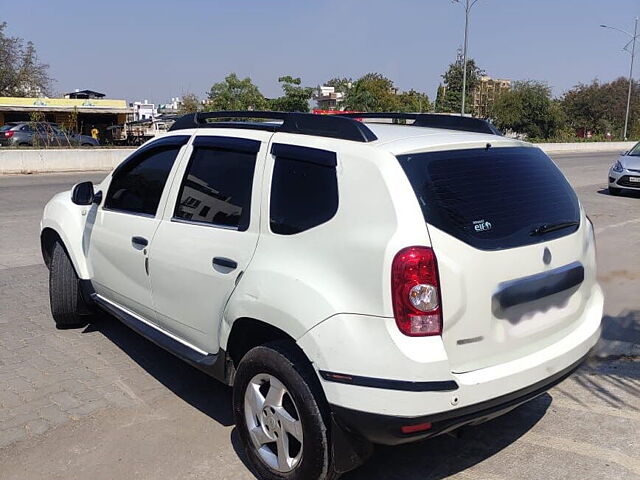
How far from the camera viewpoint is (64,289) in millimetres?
5051

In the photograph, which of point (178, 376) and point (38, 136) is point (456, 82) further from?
point (178, 376)

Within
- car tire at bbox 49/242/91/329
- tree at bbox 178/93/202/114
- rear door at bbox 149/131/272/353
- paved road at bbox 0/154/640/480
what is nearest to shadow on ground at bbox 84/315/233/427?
paved road at bbox 0/154/640/480

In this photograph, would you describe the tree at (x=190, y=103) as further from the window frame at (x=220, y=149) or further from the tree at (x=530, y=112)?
the window frame at (x=220, y=149)

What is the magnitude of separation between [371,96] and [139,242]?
63250 mm

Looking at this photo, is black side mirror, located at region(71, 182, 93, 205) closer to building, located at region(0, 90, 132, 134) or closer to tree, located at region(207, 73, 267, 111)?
building, located at region(0, 90, 132, 134)

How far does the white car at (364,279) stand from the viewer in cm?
253

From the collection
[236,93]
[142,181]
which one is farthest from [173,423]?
[236,93]

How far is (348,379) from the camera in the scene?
254 centimetres

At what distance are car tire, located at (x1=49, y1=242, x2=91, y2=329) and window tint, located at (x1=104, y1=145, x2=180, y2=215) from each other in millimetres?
846

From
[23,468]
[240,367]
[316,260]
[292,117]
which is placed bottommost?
[23,468]

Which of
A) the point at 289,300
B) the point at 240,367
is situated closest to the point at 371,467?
the point at 240,367

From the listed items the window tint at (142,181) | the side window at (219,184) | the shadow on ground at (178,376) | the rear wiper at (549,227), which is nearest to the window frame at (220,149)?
the side window at (219,184)

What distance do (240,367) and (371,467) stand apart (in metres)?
0.89

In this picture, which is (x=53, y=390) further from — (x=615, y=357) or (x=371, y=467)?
(x=615, y=357)
